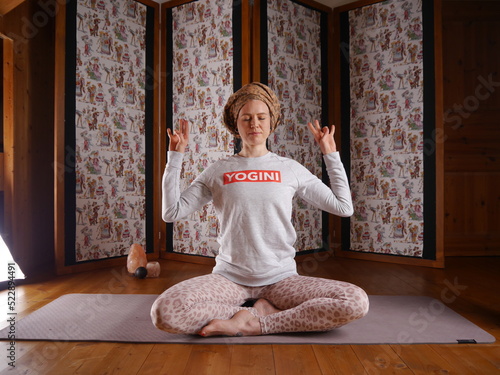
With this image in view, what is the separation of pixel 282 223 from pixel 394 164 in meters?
2.01

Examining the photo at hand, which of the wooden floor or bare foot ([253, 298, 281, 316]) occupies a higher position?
bare foot ([253, 298, 281, 316])

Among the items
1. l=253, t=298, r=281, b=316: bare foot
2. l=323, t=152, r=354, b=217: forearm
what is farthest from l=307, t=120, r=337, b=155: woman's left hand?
l=253, t=298, r=281, b=316: bare foot

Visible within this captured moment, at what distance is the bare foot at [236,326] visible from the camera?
1.71 m

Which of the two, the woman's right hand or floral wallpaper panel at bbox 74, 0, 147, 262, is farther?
floral wallpaper panel at bbox 74, 0, 147, 262

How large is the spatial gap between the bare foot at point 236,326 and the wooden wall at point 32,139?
1.94 metres

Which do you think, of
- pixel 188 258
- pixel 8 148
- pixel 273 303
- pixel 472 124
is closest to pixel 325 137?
pixel 273 303

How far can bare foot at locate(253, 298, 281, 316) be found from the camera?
72.3 inches

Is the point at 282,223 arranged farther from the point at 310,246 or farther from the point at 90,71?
the point at 90,71

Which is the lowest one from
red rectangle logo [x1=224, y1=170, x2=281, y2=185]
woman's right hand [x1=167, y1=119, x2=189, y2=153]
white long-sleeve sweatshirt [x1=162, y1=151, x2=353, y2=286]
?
white long-sleeve sweatshirt [x1=162, y1=151, x2=353, y2=286]

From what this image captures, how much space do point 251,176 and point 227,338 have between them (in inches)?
26.8

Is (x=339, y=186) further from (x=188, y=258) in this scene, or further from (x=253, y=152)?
(x=188, y=258)

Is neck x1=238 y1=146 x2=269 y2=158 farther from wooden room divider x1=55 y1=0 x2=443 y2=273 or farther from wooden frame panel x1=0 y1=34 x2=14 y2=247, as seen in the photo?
wooden frame panel x1=0 y1=34 x2=14 y2=247

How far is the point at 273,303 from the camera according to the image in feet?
6.16

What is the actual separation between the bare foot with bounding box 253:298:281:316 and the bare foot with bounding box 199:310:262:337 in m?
0.05
